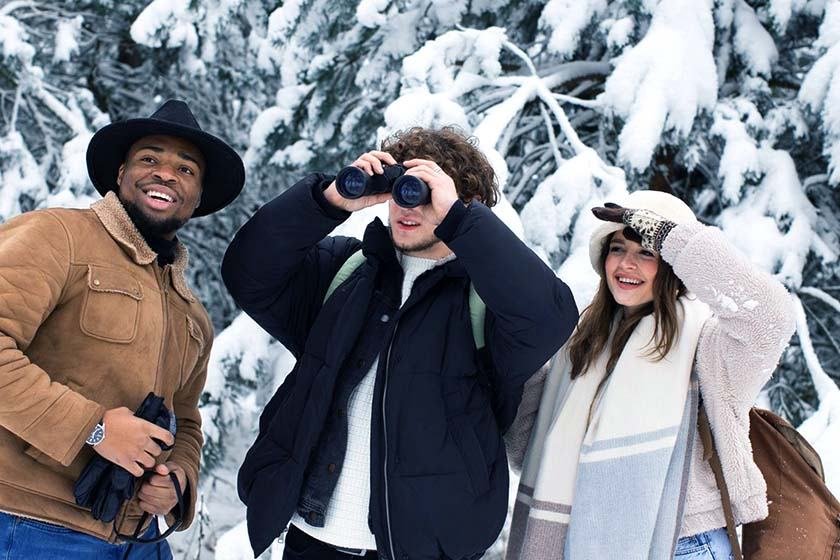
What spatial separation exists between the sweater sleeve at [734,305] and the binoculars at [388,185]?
76 centimetres

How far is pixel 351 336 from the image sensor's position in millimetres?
2299

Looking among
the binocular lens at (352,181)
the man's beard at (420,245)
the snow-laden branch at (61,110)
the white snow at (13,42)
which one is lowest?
the snow-laden branch at (61,110)

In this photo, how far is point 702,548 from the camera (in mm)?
2334

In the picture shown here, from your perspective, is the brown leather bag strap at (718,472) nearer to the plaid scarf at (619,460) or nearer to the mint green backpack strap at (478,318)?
the plaid scarf at (619,460)

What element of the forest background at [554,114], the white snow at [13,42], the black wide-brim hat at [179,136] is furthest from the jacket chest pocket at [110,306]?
the white snow at [13,42]

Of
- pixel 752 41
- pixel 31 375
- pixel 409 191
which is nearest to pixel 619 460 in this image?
pixel 409 191

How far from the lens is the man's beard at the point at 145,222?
2.38 m

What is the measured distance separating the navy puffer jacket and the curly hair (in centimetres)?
28

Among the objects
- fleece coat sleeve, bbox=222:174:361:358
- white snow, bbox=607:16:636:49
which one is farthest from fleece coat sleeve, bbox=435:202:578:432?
white snow, bbox=607:16:636:49

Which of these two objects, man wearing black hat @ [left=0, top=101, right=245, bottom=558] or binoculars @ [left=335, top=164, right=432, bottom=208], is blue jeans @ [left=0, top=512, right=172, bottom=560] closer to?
man wearing black hat @ [left=0, top=101, right=245, bottom=558]

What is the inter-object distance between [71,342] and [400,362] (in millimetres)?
901

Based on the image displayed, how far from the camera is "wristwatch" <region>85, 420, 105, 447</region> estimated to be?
6.75ft

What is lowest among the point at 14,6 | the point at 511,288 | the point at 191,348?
the point at 14,6

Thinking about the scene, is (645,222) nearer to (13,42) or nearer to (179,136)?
(179,136)
